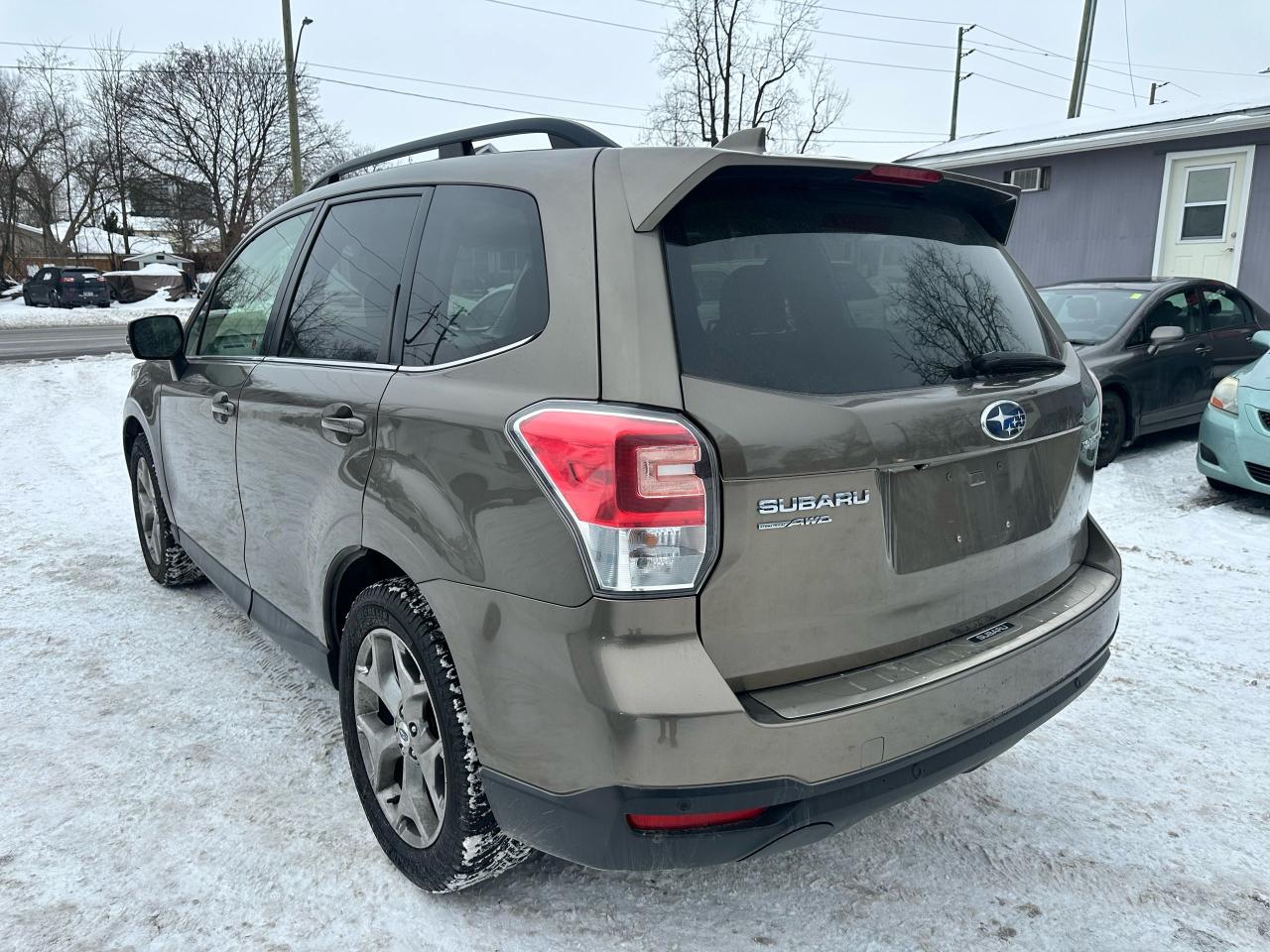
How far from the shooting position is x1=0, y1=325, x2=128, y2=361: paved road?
15602 mm

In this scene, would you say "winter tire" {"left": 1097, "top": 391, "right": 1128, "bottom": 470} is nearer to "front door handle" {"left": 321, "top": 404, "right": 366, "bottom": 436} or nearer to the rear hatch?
the rear hatch

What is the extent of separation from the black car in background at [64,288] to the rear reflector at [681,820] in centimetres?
3567

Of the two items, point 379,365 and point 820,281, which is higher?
point 820,281

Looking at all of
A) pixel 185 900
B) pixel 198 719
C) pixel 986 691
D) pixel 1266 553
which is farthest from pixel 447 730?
pixel 1266 553

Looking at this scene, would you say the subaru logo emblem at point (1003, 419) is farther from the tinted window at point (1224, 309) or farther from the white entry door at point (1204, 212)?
the white entry door at point (1204, 212)

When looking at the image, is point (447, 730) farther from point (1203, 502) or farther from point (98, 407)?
point (98, 407)

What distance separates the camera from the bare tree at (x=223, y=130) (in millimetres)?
40688

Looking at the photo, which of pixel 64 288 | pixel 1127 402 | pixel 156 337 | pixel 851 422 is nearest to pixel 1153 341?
pixel 1127 402

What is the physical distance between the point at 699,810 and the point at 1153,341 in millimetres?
7176

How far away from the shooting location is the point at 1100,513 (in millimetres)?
5973

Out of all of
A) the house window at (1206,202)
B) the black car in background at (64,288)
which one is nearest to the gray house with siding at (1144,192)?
the house window at (1206,202)

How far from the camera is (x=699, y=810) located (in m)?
1.75

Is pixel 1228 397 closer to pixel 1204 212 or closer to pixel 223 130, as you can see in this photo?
pixel 1204 212

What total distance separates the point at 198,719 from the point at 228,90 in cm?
4548
